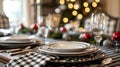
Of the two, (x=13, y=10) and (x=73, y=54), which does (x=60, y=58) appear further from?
(x=13, y=10)

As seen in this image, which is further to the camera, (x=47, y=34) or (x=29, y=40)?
(x=47, y=34)

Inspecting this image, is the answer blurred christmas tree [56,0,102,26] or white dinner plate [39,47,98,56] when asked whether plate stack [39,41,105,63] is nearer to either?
white dinner plate [39,47,98,56]

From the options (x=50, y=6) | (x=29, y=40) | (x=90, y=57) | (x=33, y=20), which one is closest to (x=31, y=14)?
(x=33, y=20)

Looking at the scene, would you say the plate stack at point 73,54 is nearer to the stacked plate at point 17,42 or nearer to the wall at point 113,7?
the stacked plate at point 17,42

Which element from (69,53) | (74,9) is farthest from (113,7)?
(69,53)

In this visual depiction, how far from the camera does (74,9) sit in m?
4.55

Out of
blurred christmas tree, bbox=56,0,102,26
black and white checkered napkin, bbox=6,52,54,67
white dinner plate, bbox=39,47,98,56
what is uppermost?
blurred christmas tree, bbox=56,0,102,26

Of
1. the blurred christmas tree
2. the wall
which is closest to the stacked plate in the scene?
the blurred christmas tree

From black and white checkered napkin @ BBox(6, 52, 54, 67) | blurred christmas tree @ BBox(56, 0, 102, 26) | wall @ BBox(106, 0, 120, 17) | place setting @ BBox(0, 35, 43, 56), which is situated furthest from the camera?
wall @ BBox(106, 0, 120, 17)

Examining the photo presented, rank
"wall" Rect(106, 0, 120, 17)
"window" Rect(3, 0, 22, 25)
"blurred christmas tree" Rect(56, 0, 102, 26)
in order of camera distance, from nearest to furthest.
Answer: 1. "blurred christmas tree" Rect(56, 0, 102, 26)
2. "window" Rect(3, 0, 22, 25)
3. "wall" Rect(106, 0, 120, 17)

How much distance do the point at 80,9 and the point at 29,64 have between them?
380cm

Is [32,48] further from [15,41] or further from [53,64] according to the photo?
[53,64]

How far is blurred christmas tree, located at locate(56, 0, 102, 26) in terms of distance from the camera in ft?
14.7

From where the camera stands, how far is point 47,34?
5.88 ft
